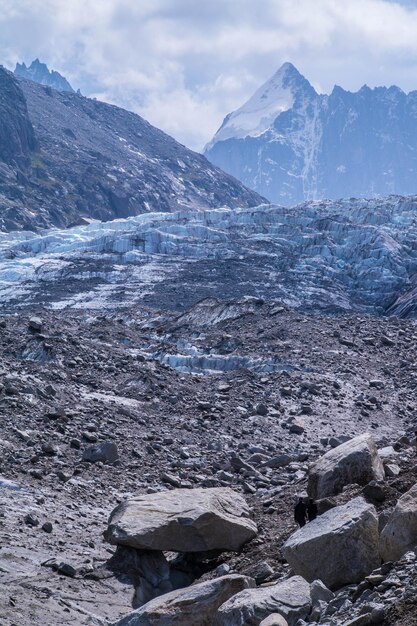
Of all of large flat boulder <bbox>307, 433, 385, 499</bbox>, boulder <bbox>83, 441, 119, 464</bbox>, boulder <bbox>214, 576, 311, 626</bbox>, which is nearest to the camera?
boulder <bbox>214, 576, 311, 626</bbox>

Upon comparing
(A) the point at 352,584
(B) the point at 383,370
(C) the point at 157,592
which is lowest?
(C) the point at 157,592

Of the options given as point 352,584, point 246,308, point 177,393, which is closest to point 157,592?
point 352,584

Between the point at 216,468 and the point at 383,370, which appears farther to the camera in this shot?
the point at 383,370

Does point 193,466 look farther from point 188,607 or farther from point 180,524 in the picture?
point 188,607

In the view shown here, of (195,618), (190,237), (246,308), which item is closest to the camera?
(195,618)

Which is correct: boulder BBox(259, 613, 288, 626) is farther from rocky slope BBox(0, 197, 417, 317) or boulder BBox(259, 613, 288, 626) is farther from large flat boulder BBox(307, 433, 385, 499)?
rocky slope BBox(0, 197, 417, 317)

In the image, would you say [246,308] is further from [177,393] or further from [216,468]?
[216,468]

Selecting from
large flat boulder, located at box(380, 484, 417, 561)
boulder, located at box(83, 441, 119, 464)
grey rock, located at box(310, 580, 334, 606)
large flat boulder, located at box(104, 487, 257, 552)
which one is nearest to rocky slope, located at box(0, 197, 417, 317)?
boulder, located at box(83, 441, 119, 464)
